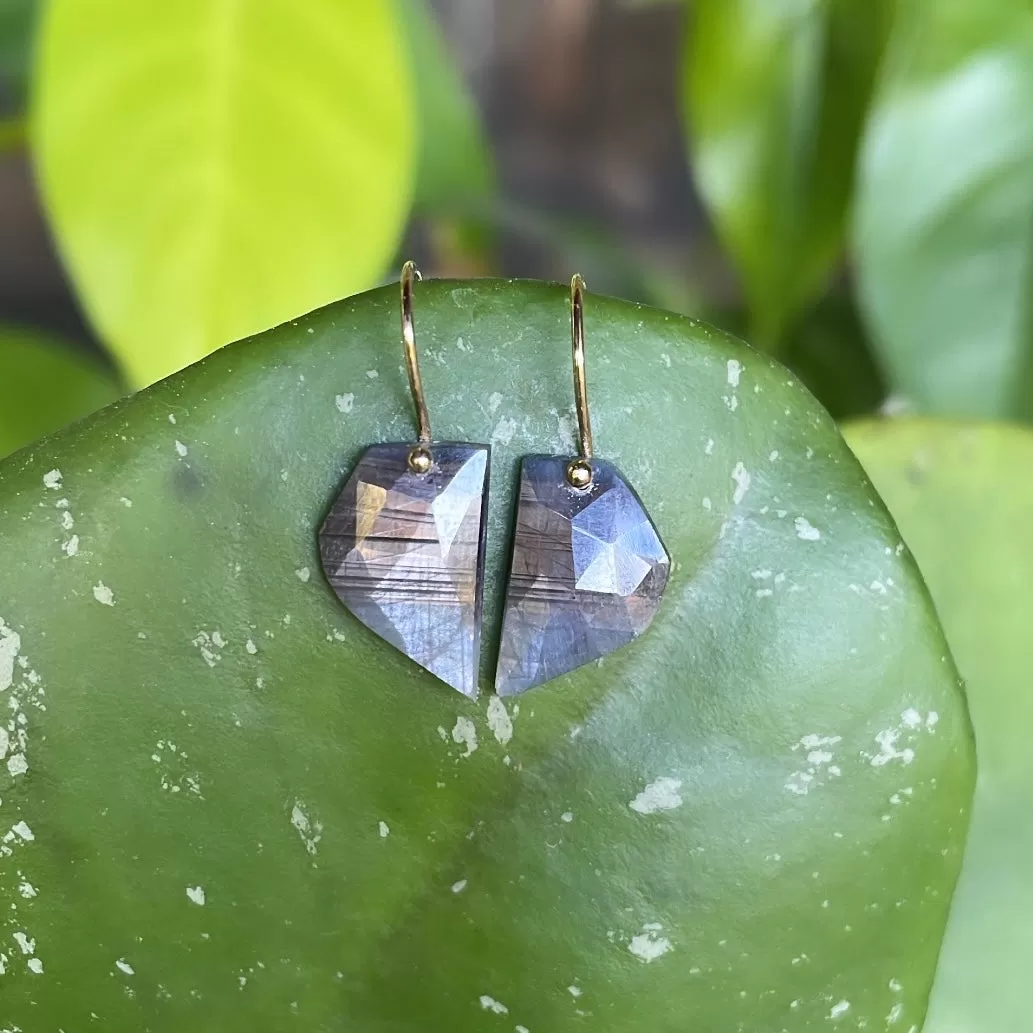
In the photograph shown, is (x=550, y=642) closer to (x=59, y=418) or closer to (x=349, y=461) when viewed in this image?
(x=349, y=461)

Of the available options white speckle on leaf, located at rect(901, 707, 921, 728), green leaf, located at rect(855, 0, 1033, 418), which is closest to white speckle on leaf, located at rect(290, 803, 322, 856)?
white speckle on leaf, located at rect(901, 707, 921, 728)

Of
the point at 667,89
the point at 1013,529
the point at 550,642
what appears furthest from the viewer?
the point at 667,89

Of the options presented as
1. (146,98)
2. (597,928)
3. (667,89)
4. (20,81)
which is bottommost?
(597,928)

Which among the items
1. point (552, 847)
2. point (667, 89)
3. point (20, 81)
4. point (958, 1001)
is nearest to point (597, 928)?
point (552, 847)

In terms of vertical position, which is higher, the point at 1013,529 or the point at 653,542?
the point at 1013,529

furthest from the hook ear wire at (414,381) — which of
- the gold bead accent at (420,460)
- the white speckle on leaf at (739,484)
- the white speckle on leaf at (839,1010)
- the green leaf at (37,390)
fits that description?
the green leaf at (37,390)

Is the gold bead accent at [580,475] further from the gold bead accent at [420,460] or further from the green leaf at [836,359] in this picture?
the green leaf at [836,359]

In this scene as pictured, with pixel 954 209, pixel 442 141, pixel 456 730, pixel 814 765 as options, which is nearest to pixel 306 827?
pixel 456 730

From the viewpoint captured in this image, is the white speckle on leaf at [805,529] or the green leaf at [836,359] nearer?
the white speckle on leaf at [805,529]
